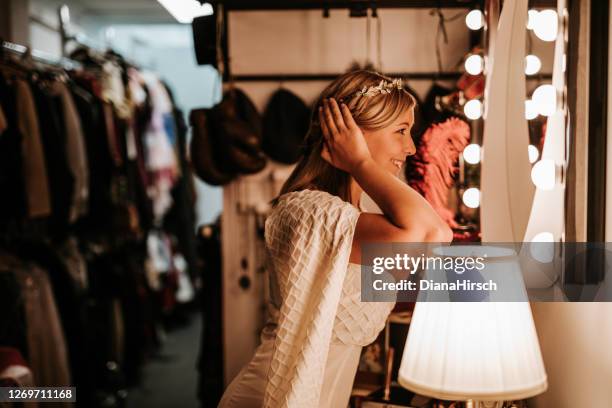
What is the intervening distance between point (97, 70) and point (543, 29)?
2.72m

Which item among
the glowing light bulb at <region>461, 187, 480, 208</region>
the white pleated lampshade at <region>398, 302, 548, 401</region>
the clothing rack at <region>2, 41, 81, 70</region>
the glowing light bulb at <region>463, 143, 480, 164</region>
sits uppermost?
the clothing rack at <region>2, 41, 81, 70</region>

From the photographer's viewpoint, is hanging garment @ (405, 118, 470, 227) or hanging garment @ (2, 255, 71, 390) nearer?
hanging garment @ (405, 118, 470, 227)

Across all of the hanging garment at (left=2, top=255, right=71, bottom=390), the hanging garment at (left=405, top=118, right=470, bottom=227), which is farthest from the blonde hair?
the hanging garment at (left=2, top=255, right=71, bottom=390)

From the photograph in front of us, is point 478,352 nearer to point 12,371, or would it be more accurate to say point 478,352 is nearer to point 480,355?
point 480,355

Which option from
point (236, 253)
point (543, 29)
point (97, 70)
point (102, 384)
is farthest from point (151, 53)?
point (543, 29)

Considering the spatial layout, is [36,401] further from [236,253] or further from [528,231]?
[528,231]

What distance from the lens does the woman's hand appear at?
1.12m

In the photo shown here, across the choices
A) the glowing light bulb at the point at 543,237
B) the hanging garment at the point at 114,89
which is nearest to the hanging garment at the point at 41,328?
the hanging garment at the point at 114,89

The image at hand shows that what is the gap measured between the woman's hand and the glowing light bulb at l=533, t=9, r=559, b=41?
41cm

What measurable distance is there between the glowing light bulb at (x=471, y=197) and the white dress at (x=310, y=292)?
404mm

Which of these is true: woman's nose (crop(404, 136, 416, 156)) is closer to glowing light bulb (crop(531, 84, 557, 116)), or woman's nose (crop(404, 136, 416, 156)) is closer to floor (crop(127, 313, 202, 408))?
glowing light bulb (crop(531, 84, 557, 116))

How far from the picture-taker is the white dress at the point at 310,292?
1072 mm

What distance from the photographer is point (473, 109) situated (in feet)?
5.12

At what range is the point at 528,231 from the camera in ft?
4.14
